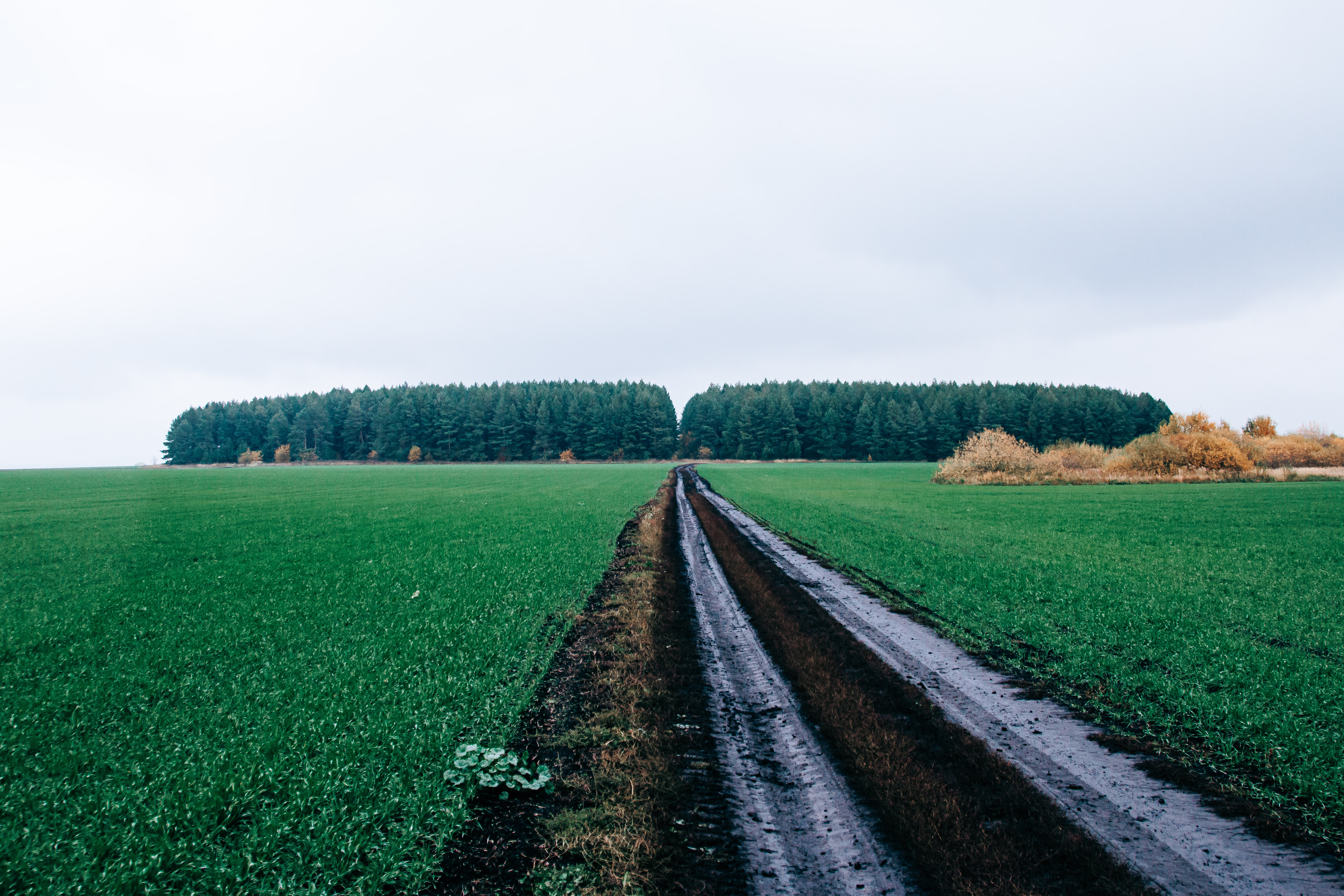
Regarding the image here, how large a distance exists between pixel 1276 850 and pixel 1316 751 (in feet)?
6.68

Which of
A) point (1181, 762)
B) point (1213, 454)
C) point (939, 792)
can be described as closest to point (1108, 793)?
point (1181, 762)

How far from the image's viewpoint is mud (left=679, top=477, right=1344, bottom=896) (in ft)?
11.5

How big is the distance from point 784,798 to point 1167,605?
9603 mm

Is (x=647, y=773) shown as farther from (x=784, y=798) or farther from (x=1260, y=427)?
(x=1260, y=427)

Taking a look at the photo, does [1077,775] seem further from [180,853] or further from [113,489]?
[113,489]

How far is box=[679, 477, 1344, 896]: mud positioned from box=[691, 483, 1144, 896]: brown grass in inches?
8.1

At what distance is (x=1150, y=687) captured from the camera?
643 cm

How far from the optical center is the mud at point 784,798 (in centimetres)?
352

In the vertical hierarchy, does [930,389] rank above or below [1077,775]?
above

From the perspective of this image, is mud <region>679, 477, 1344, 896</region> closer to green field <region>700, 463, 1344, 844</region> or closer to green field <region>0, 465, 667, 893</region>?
green field <region>700, 463, 1344, 844</region>

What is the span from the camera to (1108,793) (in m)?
4.41

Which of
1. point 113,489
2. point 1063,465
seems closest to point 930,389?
point 1063,465

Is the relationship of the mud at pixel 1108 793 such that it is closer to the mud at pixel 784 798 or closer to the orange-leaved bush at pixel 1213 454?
the mud at pixel 784 798

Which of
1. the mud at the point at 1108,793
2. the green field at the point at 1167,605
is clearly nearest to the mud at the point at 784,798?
the mud at the point at 1108,793
